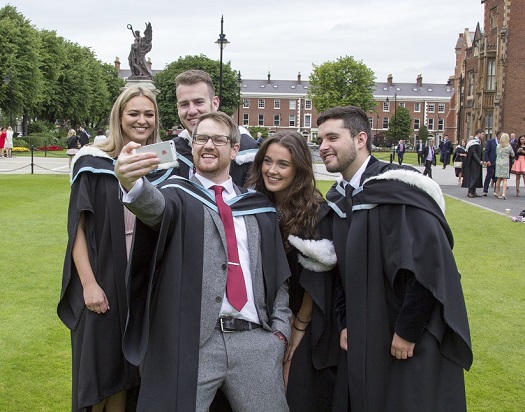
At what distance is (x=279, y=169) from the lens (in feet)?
11.2

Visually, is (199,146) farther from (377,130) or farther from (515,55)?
(377,130)

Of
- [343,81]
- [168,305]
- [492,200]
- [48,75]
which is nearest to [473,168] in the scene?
[492,200]

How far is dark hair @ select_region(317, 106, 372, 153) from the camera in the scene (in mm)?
3350

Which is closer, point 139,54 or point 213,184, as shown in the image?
point 213,184

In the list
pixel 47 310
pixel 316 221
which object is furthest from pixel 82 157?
pixel 47 310

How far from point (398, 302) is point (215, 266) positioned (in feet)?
3.19

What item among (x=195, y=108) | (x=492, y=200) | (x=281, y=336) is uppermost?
(x=195, y=108)

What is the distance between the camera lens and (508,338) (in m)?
6.27

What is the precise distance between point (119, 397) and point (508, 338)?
13.7 ft

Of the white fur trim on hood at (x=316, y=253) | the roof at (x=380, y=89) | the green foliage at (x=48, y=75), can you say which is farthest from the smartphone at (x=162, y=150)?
the roof at (x=380, y=89)

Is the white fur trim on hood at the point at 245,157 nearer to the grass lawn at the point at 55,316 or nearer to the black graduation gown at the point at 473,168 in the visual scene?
the grass lawn at the point at 55,316

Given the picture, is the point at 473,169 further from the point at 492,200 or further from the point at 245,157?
the point at 245,157

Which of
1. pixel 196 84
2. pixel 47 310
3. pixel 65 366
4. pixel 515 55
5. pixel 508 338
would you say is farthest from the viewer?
pixel 515 55

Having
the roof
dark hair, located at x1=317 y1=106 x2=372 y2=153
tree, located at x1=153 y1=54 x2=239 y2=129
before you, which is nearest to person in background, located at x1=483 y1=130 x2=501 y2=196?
dark hair, located at x1=317 y1=106 x2=372 y2=153
